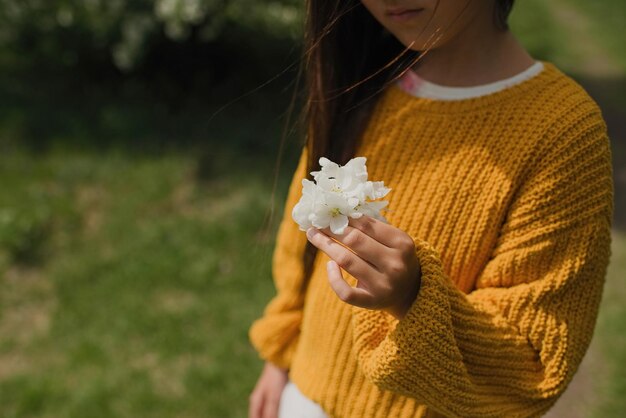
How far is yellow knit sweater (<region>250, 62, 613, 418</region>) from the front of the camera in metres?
1.18

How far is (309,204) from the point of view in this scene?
1.05 m

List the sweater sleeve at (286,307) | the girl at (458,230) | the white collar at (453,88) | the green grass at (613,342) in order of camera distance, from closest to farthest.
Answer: the girl at (458,230) < the white collar at (453,88) < the sweater sleeve at (286,307) < the green grass at (613,342)

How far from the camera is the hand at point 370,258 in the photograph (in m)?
1.06

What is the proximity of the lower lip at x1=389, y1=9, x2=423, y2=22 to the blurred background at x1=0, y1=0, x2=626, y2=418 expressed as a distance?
614 mm

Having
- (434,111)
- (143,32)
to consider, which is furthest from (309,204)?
(143,32)

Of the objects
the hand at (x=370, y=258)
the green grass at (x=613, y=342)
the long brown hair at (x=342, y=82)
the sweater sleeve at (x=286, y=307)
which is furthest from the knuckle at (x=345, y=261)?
the green grass at (x=613, y=342)

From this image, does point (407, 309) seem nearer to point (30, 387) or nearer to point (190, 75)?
point (30, 387)

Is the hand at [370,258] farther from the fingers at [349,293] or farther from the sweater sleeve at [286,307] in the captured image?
the sweater sleeve at [286,307]

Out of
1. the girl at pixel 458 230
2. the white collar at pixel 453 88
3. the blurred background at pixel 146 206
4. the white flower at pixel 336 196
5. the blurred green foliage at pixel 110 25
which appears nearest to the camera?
the white flower at pixel 336 196

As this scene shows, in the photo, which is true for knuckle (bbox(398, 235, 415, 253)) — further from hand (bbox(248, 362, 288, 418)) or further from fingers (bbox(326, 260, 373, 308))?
hand (bbox(248, 362, 288, 418))

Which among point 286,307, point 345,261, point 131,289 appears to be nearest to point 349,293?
point 345,261

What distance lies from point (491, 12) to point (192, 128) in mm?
3706

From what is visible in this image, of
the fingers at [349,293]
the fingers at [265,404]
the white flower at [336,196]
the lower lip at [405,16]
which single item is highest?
the lower lip at [405,16]

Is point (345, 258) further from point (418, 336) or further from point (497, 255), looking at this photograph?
point (497, 255)
